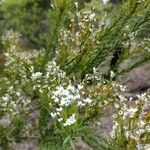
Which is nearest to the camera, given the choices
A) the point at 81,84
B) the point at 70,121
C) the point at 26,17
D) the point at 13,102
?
the point at 70,121

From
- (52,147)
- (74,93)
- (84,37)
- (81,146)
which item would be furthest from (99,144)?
(81,146)

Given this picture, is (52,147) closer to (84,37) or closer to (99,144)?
(99,144)

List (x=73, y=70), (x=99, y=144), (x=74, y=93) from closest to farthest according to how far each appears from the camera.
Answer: (x=74, y=93) → (x=99, y=144) → (x=73, y=70)

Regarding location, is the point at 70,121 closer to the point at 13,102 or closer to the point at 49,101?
the point at 49,101

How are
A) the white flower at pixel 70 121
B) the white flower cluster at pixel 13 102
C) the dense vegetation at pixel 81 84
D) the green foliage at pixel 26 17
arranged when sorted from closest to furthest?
the white flower at pixel 70 121 < the dense vegetation at pixel 81 84 < the white flower cluster at pixel 13 102 < the green foliage at pixel 26 17

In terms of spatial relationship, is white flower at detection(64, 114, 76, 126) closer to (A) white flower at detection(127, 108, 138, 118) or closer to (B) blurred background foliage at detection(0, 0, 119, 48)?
(A) white flower at detection(127, 108, 138, 118)

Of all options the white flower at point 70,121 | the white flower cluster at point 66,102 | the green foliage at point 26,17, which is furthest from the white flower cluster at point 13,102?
the green foliage at point 26,17

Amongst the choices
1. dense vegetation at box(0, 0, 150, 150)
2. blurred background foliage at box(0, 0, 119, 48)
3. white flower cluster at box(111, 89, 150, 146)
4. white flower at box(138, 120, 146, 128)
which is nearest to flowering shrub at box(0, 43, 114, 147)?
dense vegetation at box(0, 0, 150, 150)

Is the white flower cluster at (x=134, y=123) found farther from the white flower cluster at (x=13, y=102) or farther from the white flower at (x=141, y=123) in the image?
the white flower cluster at (x=13, y=102)

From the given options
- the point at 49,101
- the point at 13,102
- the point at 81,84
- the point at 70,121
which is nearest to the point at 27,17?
the point at 13,102
